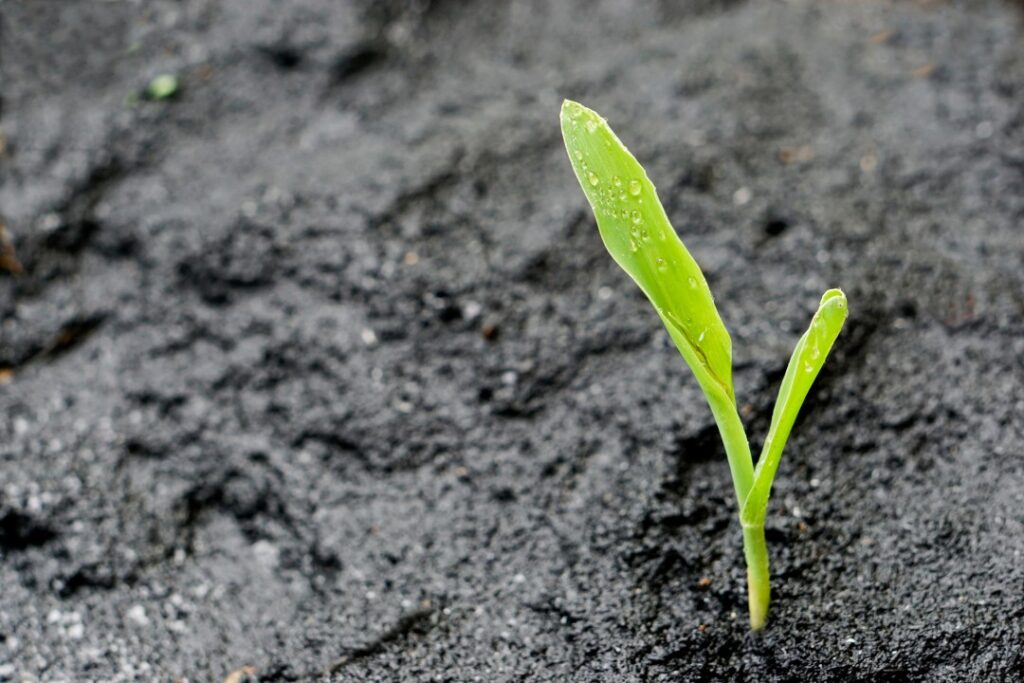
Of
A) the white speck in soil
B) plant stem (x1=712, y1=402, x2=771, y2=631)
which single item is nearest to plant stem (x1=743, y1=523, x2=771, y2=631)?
plant stem (x1=712, y1=402, x2=771, y2=631)

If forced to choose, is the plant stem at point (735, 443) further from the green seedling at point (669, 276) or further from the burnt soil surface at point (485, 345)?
the burnt soil surface at point (485, 345)

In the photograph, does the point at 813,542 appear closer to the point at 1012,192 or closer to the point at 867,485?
the point at 867,485

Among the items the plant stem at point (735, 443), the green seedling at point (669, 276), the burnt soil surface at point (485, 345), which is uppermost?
the green seedling at point (669, 276)

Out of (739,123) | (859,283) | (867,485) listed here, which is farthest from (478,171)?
(867,485)

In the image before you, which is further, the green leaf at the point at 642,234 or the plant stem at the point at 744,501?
the plant stem at the point at 744,501

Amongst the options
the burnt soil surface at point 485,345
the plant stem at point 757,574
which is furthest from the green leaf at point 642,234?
the burnt soil surface at point 485,345

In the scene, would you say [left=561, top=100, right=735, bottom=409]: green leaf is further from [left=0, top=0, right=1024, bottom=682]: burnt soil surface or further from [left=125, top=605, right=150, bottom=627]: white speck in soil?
[left=125, top=605, right=150, bottom=627]: white speck in soil

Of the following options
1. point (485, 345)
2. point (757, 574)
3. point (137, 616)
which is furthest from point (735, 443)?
point (137, 616)
